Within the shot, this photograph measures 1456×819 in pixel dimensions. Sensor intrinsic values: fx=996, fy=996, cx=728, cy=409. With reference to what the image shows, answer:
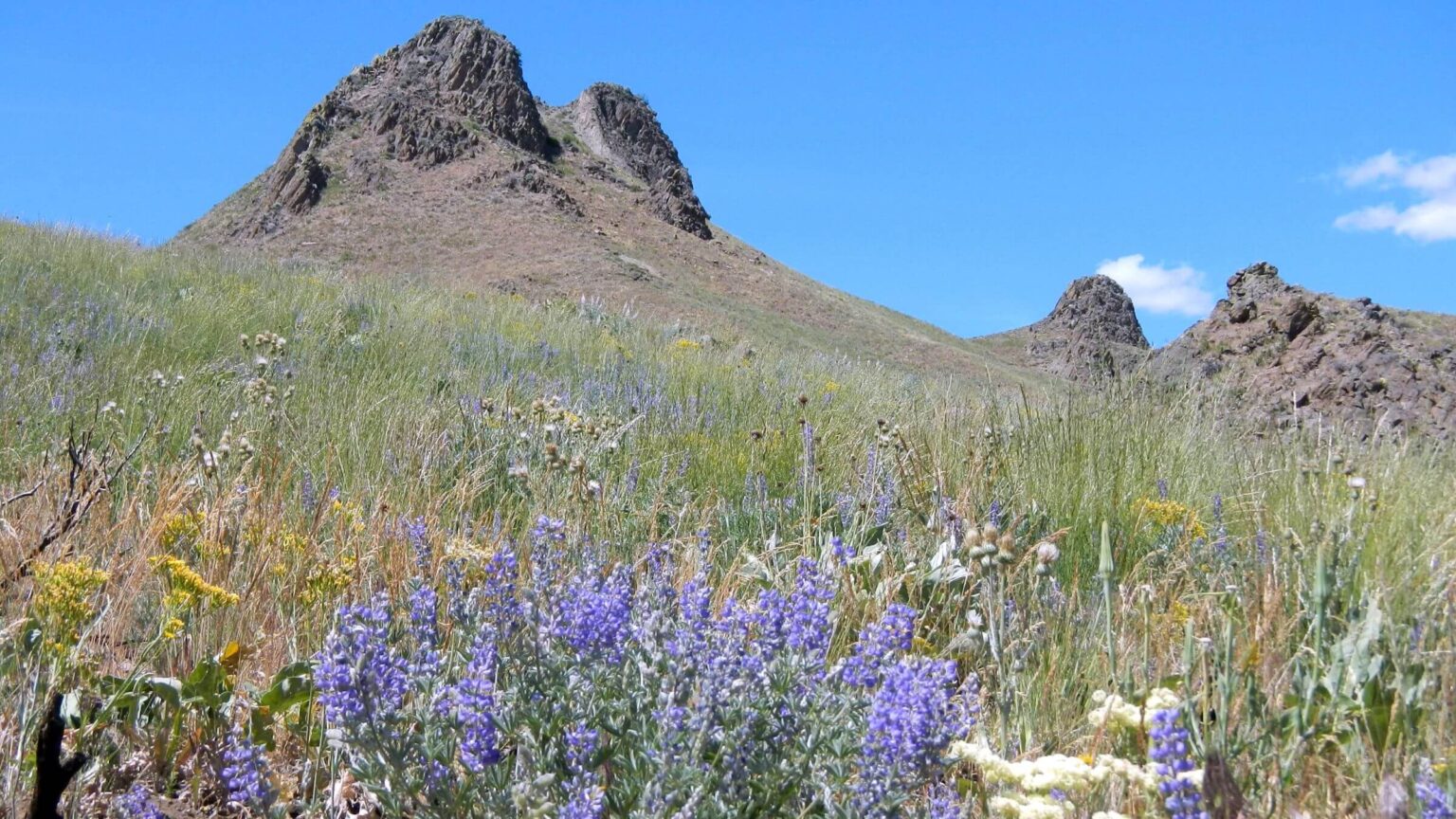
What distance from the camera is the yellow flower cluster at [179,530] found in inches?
87.0

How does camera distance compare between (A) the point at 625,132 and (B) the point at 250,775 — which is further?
(A) the point at 625,132

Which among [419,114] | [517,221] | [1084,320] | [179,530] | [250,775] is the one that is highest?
[419,114]

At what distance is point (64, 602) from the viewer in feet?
5.05

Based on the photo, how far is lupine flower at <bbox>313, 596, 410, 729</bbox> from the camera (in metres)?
1.19

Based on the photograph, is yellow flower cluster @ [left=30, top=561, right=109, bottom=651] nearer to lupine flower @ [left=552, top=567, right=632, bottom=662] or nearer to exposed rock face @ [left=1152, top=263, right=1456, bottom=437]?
lupine flower @ [left=552, top=567, right=632, bottom=662]

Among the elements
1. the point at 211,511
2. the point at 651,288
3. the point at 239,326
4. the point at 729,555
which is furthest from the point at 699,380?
the point at 651,288

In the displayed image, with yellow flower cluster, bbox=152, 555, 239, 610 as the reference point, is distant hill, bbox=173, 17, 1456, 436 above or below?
above

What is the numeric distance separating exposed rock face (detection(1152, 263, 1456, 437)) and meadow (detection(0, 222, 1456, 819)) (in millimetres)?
1190

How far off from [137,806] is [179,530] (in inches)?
37.0

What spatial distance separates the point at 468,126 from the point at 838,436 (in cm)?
4130

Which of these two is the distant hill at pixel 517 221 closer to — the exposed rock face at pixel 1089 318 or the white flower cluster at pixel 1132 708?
the exposed rock face at pixel 1089 318

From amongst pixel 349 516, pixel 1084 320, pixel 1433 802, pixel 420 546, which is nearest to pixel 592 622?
pixel 420 546

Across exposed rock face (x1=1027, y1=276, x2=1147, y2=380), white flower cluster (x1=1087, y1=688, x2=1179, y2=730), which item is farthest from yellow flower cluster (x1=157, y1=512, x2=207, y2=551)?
exposed rock face (x1=1027, y1=276, x2=1147, y2=380)

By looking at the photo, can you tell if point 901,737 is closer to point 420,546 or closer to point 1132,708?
point 1132,708
